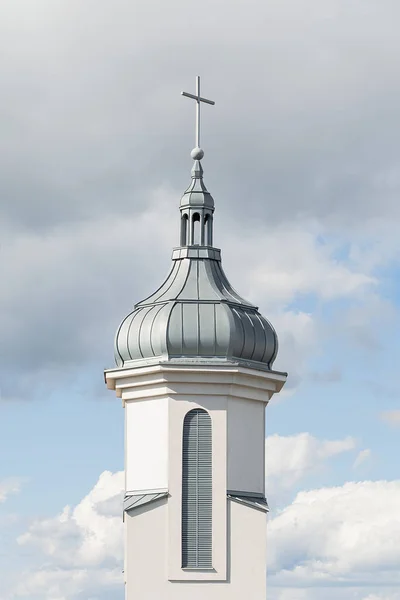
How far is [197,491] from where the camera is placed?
5100cm

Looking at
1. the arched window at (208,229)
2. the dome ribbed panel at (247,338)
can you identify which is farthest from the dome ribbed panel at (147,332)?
the arched window at (208,229)

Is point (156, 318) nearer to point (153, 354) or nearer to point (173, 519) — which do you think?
point (153, 354)

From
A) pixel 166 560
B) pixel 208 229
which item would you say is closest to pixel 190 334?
pixel 208 229

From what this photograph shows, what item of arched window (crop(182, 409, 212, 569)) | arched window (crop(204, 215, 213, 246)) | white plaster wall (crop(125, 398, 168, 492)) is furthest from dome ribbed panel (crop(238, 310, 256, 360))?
arched window (crop(204, 215, 213, 246))

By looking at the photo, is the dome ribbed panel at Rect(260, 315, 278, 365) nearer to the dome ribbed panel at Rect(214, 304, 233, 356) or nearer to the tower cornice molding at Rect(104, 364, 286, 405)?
the tower cornice molding at Rect(104, 364, 286, 405)

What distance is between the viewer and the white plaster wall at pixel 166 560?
50312 millimetres

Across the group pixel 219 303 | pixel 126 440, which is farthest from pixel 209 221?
pixel 126 440

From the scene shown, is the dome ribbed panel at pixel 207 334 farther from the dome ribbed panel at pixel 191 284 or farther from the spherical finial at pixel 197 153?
the spherical finial at pixel 197 153

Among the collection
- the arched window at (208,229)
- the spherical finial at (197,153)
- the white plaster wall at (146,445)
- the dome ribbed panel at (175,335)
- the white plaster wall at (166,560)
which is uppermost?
the spherical finial at (197,153)

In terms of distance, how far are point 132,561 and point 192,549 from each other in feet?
4.97

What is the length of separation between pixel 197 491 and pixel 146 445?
179cm

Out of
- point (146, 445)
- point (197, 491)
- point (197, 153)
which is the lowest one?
point (197, 491)

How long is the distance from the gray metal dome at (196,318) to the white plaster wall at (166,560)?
3790 millimetres

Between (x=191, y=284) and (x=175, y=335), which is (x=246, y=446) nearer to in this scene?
(x=175, y=335)
